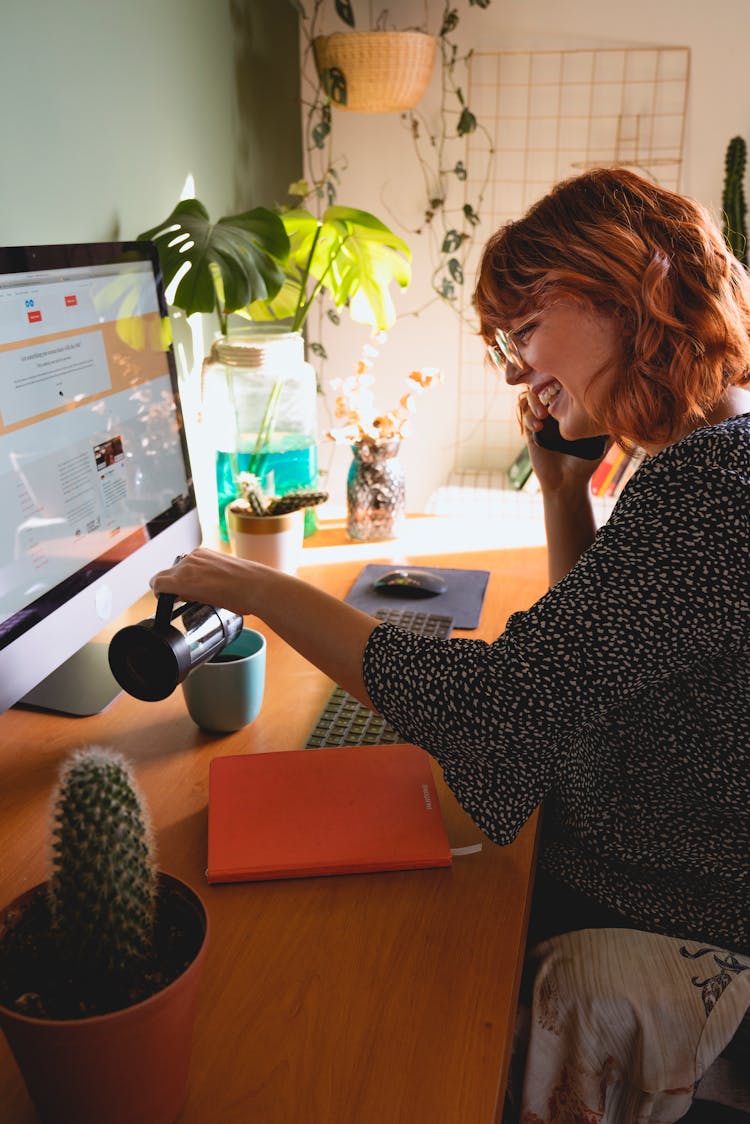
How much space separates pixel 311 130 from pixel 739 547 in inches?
92.8

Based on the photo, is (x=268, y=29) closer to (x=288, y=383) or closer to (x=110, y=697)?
(x=288, y=383)

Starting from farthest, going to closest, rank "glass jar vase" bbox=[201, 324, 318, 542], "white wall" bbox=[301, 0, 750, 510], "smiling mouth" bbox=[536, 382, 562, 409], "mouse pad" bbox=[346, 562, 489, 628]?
"white wall" bbox=[301, 0, 750, 510] → "glass jar vase" bbox=[201, 324, 318, 542] → "mouse pad" bbox=[346, 562, 489, 628] → "smiling mouth" bbox=[536, 382, 562, 409]

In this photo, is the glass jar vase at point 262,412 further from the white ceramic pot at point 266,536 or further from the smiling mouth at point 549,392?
the smiling mouth at point 549,392

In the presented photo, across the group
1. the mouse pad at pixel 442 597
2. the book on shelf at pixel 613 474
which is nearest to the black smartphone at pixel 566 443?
the mouse pad at pixel 442 597

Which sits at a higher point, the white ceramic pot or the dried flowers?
Answer: the dried flowers

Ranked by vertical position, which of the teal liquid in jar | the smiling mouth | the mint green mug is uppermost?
the smiling mouth

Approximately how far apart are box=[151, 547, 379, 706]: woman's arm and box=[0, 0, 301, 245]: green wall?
1.88ft

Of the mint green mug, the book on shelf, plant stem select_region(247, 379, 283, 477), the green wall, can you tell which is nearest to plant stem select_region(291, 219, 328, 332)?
plant stem select_region(247, 379, 283, 477)

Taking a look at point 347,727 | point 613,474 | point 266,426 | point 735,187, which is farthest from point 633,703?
point 735,187

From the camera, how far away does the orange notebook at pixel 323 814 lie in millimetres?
825

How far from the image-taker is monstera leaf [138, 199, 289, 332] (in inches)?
56.0

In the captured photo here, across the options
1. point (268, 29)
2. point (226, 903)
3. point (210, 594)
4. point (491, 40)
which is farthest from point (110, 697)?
point (491, 40)

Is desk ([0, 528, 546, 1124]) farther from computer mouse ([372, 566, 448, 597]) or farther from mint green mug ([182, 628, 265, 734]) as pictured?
computer mouse ([372, 566, 448, 597])

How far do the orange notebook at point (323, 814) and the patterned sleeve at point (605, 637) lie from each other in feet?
0.32
